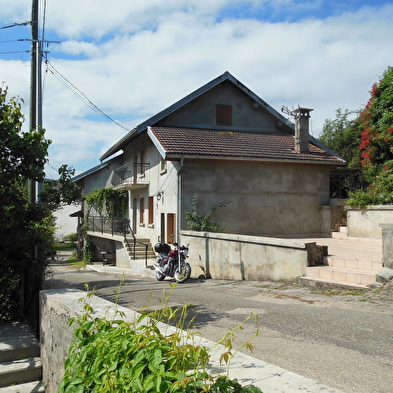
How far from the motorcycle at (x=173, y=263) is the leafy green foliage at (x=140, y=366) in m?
9.59

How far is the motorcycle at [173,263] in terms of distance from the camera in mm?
12984

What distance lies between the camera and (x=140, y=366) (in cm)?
255

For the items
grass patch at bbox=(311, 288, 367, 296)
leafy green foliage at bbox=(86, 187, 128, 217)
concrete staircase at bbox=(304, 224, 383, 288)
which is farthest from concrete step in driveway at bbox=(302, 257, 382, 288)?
leafy green foliage at bbox=(86, 187, 128, 217)

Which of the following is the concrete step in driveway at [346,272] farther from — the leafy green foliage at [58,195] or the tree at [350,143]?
the tree at [350,143]

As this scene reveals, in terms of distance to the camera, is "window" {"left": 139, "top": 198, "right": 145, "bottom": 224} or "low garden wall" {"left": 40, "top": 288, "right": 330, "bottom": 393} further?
"window" {"left": 139, "top": 198, "right": 145, "bottom": 224}

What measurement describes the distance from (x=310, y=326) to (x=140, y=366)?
3991 millimetres

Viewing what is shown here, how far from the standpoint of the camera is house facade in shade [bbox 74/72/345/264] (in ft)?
54.1

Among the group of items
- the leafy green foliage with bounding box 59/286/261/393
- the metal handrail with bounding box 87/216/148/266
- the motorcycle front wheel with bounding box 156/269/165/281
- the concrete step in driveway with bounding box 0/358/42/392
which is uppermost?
the metal handrail with bounding box 87/216/148/266

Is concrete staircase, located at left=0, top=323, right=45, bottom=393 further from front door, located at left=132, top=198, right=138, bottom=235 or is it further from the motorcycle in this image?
front door, located at left=132, top=198, right=138, bottom=235

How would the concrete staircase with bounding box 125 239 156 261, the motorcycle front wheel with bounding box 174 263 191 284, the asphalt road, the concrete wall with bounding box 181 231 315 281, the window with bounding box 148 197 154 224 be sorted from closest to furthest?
the asphalt road → the concrete wall with bounding box 181 231 315 281 → the motorcycle front wheel with bounding box 174 263 191 284 → the concrete staircase with bounding box 125 239 156 261 → the window with bounding box 148 197 154 224

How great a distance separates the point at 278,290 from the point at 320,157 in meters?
10.2

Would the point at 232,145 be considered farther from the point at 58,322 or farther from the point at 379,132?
the point at 58,322

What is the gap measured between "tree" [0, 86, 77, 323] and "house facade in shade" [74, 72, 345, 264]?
27.7ft

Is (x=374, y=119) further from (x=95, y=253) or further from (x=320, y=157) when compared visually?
(x=95, y=253)
